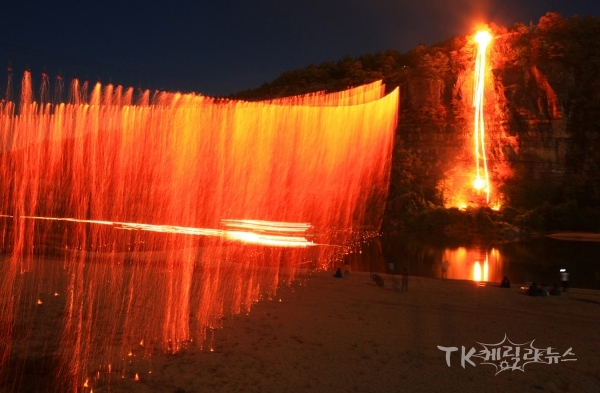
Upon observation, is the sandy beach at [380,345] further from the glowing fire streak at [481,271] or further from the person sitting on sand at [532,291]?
the glowing fire streak at [481,271]

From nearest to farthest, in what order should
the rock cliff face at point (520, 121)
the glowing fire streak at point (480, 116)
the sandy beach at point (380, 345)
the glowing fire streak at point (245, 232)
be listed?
the sandy beach at point (380, 345) < the glowing fire streak at point (245, 232) < the rock cliff face at point (520, 121) < the glowing fire streak at point (480, 116)

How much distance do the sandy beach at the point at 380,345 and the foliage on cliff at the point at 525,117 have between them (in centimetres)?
3028

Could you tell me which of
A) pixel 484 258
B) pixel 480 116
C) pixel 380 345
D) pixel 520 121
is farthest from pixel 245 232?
pixel 520 121

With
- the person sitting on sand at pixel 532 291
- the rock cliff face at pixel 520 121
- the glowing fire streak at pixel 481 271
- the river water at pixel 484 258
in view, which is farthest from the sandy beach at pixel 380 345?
the rock cliff face at pixel 520 121

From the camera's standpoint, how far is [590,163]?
4125 centimetres

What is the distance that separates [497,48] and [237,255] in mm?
36970

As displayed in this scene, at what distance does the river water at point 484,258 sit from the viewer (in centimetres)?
1869

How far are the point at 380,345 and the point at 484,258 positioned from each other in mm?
17082

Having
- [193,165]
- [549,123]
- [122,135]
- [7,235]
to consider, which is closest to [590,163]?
[549,123]

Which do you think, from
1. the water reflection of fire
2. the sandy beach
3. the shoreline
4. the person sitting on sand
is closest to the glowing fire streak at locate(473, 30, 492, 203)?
the shoreline

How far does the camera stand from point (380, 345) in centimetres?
848

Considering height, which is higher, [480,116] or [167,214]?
[480,116]

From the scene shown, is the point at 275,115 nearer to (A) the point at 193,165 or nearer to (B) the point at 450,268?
(A) the point at 193,165

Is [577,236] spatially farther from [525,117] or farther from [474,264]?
[474,264]
